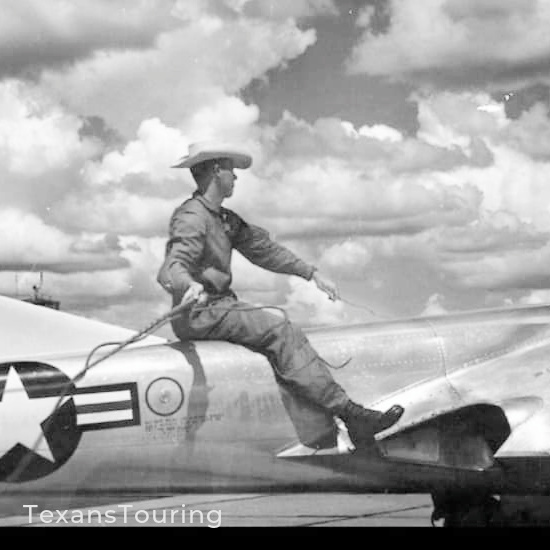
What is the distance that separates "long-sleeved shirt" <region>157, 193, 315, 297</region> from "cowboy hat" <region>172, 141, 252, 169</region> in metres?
0.14

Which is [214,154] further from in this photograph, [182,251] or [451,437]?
[451,437]

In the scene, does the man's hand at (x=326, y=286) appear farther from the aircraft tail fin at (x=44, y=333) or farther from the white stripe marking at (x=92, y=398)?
the white stripe marking at (x=92, y=398)

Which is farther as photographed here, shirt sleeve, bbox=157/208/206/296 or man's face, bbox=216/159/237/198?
man's face, bbox=216/159/237/198

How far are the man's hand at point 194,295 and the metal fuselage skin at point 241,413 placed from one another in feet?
0.58

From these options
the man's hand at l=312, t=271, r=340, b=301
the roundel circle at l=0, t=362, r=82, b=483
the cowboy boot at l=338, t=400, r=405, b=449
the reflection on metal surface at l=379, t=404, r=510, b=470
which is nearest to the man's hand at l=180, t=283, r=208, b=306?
the man's hand at l=312, t=271, r=340, b=301

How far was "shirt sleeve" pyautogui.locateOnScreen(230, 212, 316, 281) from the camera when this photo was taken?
4559 millimetres

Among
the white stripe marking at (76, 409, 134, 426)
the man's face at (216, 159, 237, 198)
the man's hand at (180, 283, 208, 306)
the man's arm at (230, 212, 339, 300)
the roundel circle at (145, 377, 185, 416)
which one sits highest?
the man's face at (216, 159, 237, 198)

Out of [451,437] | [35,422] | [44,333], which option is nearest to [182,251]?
[44,333]

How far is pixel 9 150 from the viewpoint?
4547 millimetres

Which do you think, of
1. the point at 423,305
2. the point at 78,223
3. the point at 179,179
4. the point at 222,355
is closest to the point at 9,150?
the point at 78,223

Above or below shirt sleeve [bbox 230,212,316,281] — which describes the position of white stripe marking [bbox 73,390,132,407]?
below

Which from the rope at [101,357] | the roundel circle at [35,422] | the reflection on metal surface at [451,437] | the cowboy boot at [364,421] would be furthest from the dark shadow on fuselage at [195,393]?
the reflection on metal surface at [451,437]

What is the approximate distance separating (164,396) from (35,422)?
0.50m

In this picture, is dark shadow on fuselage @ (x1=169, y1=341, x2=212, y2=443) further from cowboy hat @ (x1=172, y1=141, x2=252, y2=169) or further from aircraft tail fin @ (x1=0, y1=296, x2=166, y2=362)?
cowboy hat @ (x1=172, y1=141, x2=252, y2=169)
